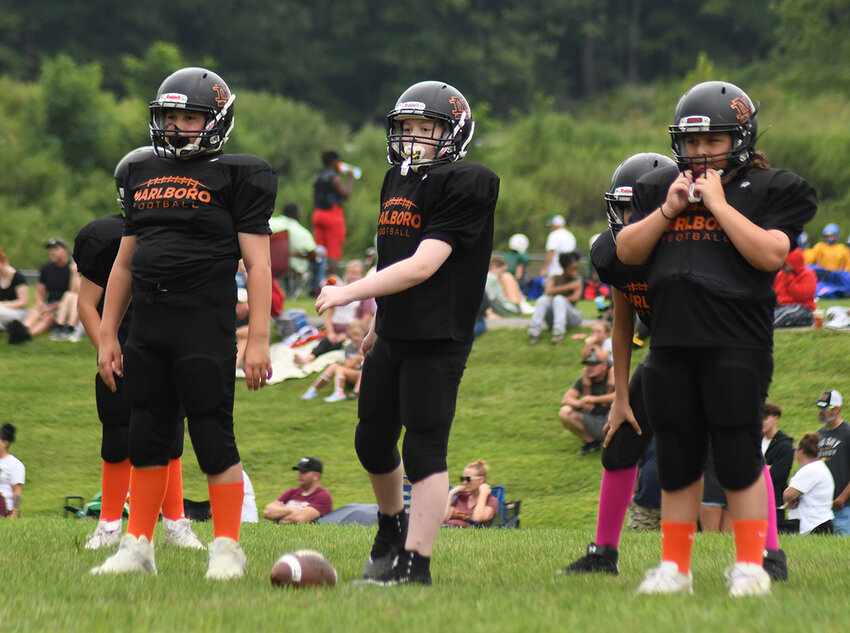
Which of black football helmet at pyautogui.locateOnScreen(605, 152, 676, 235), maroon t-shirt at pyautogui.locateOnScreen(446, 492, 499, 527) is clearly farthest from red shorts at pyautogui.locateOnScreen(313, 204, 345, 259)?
black football helmet at pyautogui.locateOnScreen(605, 152, 676, 235)

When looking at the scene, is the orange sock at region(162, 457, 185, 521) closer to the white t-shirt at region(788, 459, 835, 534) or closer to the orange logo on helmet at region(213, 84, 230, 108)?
the orange logo on helmet at region(213, 84, 230, 108)

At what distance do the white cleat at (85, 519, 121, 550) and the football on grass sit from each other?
194cm

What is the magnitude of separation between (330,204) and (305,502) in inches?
415

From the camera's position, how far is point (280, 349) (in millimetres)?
18797

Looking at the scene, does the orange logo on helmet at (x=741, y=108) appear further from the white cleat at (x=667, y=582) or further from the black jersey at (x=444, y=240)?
the white cleat at (x=667, y=582)

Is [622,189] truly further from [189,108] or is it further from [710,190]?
[189,108]

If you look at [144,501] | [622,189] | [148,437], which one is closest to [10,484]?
[144,501]

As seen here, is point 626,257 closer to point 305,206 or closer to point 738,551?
point 738,551

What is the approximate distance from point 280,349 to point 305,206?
17.0 meters

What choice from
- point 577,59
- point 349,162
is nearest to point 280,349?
point 349,162

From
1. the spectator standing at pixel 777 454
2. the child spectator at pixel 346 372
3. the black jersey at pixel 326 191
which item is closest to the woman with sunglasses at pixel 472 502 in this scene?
the spectator standing at pixel 777 454

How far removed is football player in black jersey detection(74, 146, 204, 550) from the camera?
6941 mm

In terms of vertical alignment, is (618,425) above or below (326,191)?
below

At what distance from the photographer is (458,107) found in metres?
5.70
